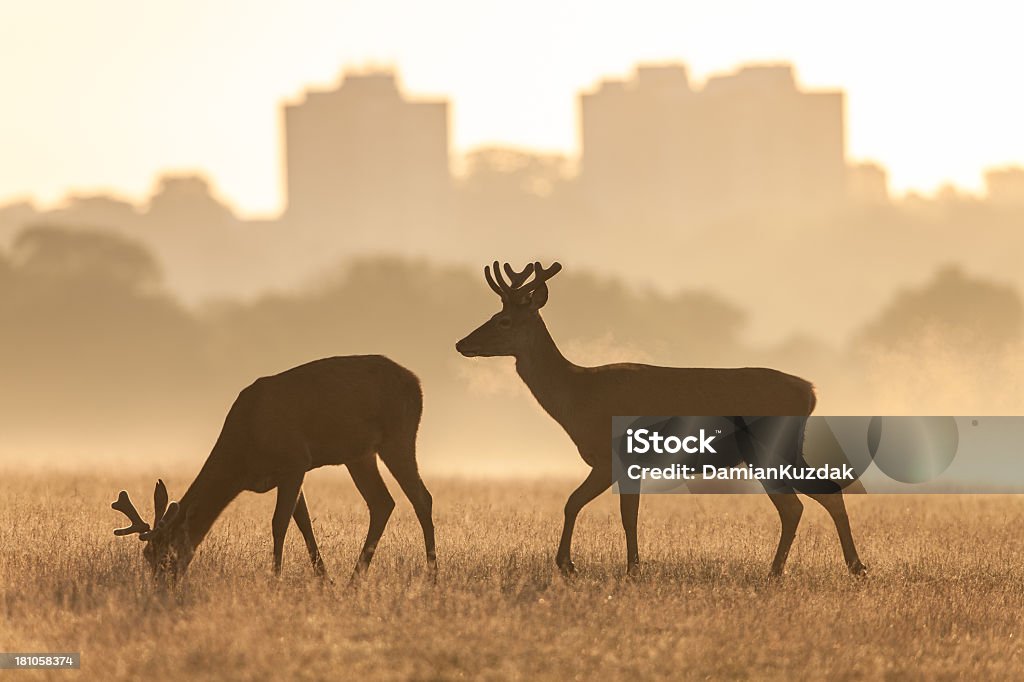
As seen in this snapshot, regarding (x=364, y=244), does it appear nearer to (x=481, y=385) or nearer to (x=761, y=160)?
(x=481, y=385)

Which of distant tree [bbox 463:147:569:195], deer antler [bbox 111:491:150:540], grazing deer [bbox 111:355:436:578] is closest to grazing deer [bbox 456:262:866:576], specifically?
grazing deer [bbox 111:355:436:578]

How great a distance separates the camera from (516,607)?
1237 cm

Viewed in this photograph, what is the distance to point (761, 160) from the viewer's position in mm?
135125

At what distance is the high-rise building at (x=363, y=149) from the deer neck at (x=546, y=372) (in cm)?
10386

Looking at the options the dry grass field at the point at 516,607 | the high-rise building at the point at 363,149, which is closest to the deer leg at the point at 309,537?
the dry grass field at the point at 516,607

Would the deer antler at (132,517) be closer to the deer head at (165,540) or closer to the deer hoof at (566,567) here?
the deer head at (165,540)

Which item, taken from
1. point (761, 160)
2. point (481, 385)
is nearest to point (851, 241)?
point (481, 385)

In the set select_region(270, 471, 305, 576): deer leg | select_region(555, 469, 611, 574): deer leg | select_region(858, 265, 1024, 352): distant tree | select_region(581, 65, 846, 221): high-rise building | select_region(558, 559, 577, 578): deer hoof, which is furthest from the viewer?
select_region(581, 65, 846, 221): high-rise building

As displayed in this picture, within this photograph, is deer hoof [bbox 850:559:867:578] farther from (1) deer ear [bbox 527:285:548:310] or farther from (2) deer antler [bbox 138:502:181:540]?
(2) deer antler [bbox 138:502:181:540]

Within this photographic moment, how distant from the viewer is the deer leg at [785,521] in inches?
566

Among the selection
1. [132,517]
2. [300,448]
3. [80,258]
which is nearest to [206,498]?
[132,517]

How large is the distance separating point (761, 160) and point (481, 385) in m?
70.5

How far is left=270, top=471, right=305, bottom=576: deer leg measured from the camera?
1374 centimetres

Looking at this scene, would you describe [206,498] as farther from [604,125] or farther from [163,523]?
[604,125]
